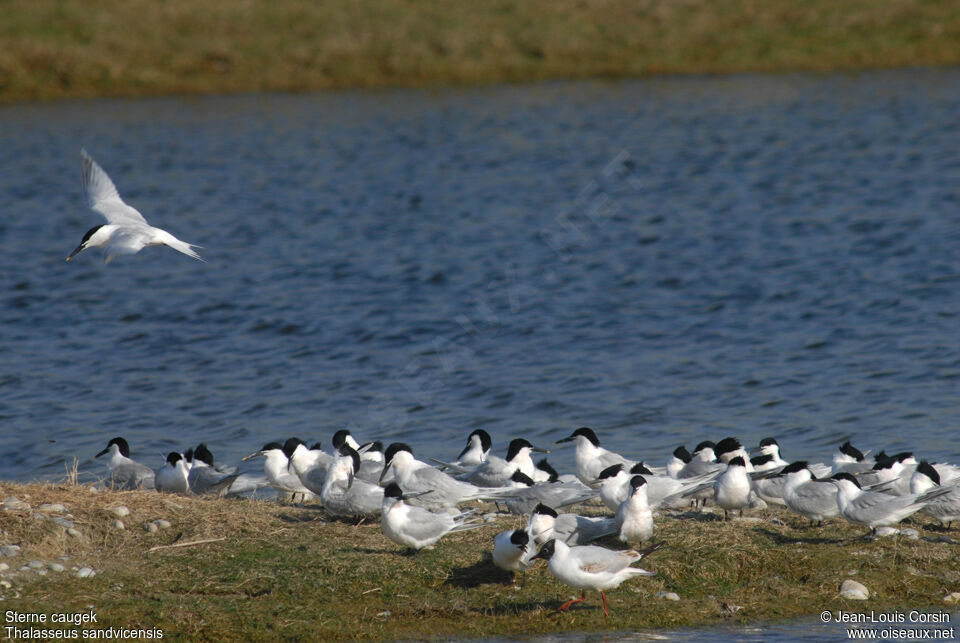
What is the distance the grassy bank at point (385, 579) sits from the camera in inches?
265

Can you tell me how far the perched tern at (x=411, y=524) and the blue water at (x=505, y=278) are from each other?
3.38 metres

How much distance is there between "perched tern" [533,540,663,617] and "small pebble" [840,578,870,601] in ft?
3.94

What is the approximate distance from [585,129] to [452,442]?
19.6 metres

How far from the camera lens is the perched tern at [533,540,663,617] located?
22.5 feet

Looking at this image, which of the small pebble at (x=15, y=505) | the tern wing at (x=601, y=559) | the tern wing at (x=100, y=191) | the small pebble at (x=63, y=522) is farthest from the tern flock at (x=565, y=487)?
the tern wing at (x=100, y=191)

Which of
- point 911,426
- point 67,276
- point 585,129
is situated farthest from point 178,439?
point 585,129

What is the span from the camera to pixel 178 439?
1196 centimetres

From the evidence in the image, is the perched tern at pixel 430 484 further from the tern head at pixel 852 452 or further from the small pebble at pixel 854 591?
the tern head at pixel 852 452

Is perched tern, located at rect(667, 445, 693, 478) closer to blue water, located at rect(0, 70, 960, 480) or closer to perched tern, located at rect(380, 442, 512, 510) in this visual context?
blue water, located at rect(0, 70, 960, 480)

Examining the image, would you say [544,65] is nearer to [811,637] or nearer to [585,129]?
[585,129]

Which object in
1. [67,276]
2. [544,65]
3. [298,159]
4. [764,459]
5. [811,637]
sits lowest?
[811,637]

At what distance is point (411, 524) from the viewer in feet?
25.0

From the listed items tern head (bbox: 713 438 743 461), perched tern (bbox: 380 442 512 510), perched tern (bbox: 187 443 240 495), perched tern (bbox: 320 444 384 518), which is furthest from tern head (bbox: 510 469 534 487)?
perched tern (bbox: 187 443 240 495)

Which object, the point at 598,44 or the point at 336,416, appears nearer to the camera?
the point at 336,416
